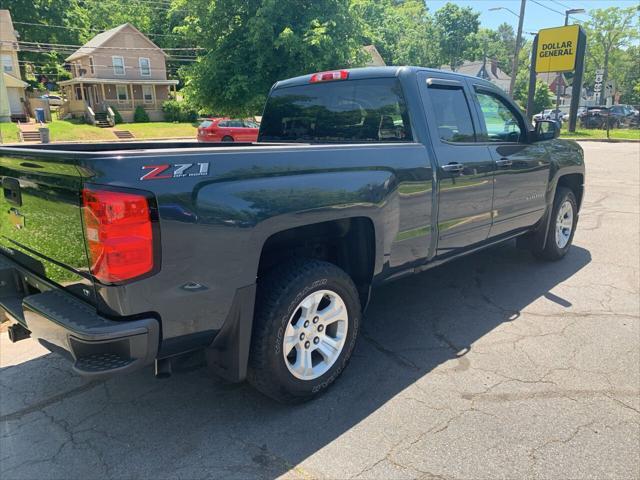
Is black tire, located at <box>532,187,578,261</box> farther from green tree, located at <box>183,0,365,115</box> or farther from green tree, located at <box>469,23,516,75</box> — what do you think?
green tree, located at <box>469,23,516,75</box>

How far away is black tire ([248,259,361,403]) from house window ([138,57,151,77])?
50083 millimetres

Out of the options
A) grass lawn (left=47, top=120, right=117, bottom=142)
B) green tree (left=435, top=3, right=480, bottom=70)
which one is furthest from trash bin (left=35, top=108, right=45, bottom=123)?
green tree (left=435, top=3, right=480, bottom=70)

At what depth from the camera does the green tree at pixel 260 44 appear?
55.8 ft

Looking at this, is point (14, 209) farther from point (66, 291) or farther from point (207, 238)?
point (207, 238)

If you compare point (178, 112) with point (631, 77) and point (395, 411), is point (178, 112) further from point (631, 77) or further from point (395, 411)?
point (631, 77)

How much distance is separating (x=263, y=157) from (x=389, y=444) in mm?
1655

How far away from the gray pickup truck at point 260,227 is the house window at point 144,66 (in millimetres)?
48321

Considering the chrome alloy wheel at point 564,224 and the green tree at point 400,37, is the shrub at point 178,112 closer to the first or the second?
the green tree at point 400,37

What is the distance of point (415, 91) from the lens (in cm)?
365

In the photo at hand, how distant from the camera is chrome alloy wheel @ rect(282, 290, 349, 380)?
2.89m

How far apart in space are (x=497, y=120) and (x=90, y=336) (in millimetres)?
3893

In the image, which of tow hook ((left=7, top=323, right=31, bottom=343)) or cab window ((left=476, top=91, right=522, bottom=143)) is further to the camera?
cab window ((left=476, top=91, right=522, bottom=143))

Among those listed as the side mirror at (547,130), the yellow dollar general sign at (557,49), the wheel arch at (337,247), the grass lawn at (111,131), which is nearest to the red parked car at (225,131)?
the grass lawn at (111,131)

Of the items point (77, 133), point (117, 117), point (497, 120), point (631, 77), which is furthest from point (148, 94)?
point (631, 77)
